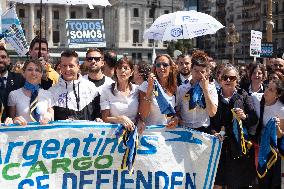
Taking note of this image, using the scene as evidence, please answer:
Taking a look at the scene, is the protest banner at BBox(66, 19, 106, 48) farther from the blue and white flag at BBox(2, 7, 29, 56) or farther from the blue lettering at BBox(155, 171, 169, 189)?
the blue lettering at BBox(155, 171, 169, 189)

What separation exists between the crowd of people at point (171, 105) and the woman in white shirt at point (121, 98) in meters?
0.01

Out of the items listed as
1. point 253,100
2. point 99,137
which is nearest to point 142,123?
point 99,137

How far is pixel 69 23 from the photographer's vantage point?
9523mm

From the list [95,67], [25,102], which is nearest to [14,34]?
[95,67]

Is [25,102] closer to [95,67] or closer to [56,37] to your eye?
[95,67]

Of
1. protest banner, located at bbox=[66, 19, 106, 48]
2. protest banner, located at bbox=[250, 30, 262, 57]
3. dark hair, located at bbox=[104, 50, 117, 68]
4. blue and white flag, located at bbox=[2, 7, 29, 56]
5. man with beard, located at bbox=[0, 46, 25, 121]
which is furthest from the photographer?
protest banner, located at bbox=[250, 30, 262, 57]

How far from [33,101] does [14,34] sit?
5.24m

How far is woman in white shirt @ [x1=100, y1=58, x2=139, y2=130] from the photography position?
17.3ft

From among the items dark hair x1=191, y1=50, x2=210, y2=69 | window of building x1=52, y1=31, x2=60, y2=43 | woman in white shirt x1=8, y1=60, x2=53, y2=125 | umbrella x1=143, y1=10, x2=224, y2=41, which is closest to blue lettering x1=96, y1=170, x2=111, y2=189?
woman in white shirt x1=8, y1=60, x2=53, y2=125

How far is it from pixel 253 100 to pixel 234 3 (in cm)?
8762

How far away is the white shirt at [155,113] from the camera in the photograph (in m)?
5.32

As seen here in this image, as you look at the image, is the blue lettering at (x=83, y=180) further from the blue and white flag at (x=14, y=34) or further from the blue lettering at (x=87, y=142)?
the blue and white flag at (x=14, y=34)

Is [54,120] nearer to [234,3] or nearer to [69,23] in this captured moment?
[69,23]

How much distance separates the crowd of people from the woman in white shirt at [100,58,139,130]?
11mm
